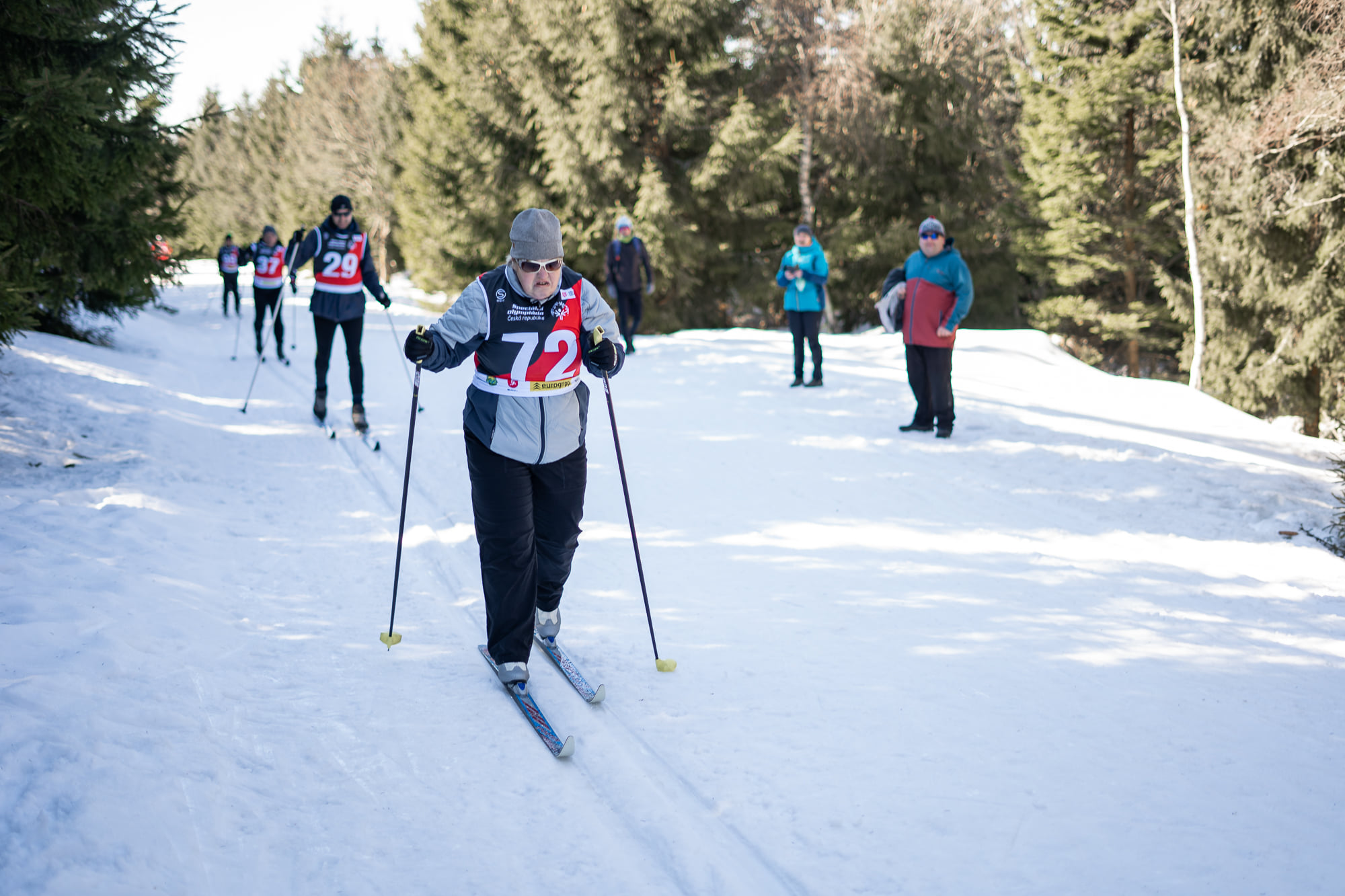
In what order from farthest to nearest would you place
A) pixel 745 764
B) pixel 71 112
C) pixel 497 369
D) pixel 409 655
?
pixel 71 112 < pixel 409 655 < pixel 497 369 < pixel 745 764

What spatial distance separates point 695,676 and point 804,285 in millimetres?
6669

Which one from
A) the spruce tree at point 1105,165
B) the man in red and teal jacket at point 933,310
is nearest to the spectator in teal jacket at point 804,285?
the man in red and teal jacket at point 933,310

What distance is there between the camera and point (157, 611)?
4102 mm

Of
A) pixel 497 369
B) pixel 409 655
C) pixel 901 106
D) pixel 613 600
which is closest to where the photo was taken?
pixel 497 369

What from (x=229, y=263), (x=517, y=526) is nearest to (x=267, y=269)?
(x=229, y=263)

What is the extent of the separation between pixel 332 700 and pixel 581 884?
1.58 m

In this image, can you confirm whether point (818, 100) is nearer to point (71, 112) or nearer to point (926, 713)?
point (71, 112)

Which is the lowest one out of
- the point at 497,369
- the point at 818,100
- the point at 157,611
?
the point at 157,611

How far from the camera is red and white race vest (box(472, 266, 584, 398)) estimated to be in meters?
3.54

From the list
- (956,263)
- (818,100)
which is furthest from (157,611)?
(818,100)

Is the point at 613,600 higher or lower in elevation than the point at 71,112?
lower

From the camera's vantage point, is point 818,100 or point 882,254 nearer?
point 818,100

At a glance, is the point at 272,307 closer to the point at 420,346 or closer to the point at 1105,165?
the point at 420,346

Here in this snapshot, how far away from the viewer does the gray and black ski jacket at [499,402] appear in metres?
3.53
